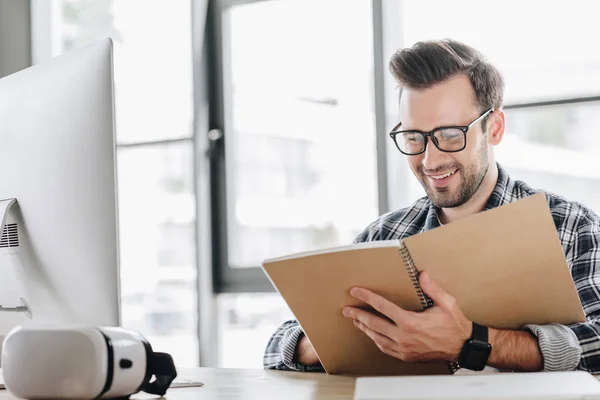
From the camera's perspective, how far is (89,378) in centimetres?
95

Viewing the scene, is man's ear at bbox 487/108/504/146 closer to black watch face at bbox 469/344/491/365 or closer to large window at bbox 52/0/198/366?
black watch face at bbox 469/344/491/365

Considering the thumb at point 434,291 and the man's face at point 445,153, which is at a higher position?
the man's face at point 445,153

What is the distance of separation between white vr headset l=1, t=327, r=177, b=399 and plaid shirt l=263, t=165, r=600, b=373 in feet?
1.88

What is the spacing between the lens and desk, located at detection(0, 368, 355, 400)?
1121mm

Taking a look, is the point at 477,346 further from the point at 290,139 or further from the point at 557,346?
the point at 290,139

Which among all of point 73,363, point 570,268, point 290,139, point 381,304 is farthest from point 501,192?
point 290,139

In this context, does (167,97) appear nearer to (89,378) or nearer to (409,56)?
(409,56)

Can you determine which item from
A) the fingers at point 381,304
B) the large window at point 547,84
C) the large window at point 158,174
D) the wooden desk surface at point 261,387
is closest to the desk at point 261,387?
the wooden desk surface at point 261,387

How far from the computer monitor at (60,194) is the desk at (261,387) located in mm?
147

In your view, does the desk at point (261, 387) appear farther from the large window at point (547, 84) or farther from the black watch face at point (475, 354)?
the large window at point (547, 84)

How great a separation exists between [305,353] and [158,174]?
217cm

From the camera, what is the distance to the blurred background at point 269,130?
288 cm

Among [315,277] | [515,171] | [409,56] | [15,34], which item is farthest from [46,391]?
[15,34]

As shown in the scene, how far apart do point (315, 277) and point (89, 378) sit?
393mm
